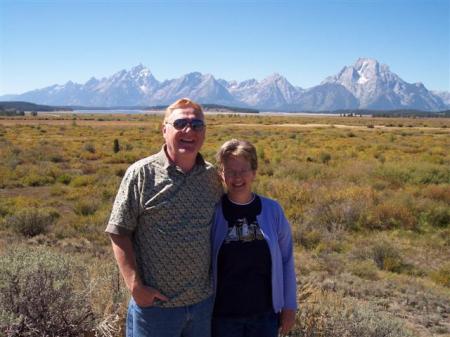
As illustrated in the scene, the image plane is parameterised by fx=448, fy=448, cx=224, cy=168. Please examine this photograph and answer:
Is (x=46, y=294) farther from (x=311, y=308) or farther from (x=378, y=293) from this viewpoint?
→ (x=378, y=293)

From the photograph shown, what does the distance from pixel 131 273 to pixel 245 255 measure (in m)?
0.66

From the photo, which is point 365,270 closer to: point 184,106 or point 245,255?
point 245,255

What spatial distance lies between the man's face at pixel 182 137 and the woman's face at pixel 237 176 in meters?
0.26

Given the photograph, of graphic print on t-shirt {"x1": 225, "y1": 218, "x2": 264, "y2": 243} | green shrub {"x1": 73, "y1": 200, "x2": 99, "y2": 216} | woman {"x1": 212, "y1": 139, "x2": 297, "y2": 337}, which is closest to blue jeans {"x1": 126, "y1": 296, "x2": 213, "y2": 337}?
woman {"x1": 212, "y1": 139, "x2": 297, "y2": 337}

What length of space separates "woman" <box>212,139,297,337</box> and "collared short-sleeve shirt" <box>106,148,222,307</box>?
0.14 meters

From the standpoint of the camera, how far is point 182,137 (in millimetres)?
2475

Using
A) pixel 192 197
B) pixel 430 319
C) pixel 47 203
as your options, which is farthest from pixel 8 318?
pixel 47 203

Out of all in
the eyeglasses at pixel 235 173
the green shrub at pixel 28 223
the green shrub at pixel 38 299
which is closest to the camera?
the eyeglasses at pixel 235 173

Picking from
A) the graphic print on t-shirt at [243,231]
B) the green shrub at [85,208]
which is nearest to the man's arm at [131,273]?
the graphic print on t-shirt at [243,231]

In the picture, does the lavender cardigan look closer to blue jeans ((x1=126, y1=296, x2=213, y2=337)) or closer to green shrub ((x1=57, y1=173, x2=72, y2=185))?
blue jeans ((x1=126, y1=296, x2=213, y2=337))

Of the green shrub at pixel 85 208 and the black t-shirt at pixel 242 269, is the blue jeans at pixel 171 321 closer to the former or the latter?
the black t-shirt at pixel 242 269

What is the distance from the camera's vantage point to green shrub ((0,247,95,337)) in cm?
332

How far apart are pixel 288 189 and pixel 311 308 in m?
8.03

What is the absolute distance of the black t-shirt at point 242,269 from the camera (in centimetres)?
260
